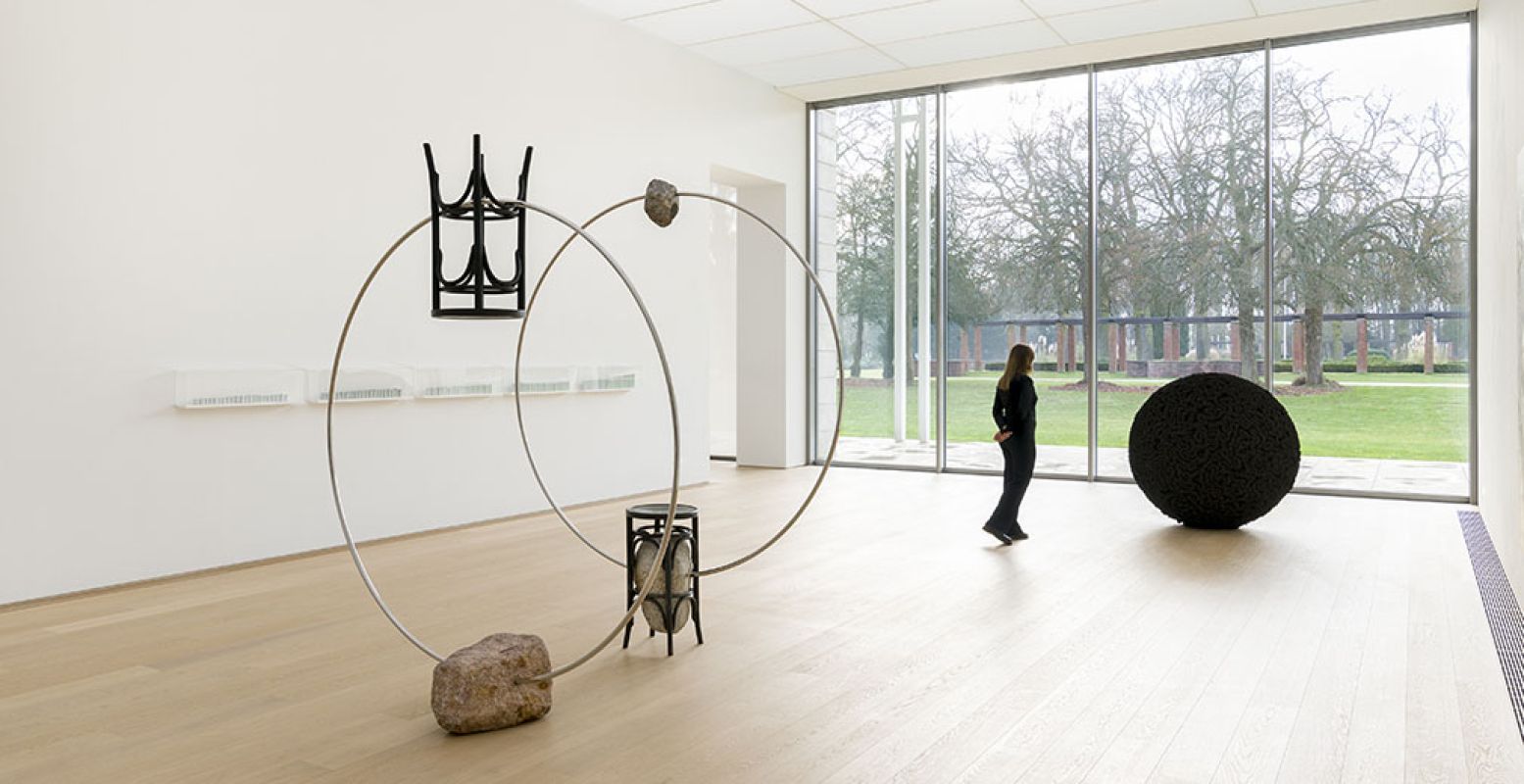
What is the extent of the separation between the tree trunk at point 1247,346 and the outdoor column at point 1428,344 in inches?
43.2

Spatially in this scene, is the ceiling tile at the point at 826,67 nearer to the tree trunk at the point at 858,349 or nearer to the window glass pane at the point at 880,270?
the window glass pane at the point at 880,270

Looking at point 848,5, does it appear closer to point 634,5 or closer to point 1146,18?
point 634,5

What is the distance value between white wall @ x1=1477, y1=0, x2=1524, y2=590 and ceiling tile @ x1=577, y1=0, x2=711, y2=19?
15.3 feet

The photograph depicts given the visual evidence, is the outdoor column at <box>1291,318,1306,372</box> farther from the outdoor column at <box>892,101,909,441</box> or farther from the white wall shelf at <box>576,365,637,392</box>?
the white wall shelf at <box>576,365,637,392</box>

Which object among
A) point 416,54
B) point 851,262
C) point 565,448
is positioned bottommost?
point 565,448

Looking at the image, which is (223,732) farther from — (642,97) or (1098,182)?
(1098,182)

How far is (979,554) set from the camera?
18.8 feet

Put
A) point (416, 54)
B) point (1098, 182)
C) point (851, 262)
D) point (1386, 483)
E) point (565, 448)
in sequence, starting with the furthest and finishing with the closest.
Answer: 1. point (851, 262)
2. point (1098, 182)
3. point (1386, 483)
4. point (565, 448)
5. point (416, 54)

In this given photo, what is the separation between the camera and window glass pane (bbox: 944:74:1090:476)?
905 cm

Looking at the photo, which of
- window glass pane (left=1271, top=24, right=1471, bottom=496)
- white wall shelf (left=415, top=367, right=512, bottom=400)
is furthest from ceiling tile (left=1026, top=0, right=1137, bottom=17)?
white wall shelf (left=415, top=367, right=512, bottom=400)

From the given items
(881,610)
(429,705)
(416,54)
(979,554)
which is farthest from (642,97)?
(429,705)

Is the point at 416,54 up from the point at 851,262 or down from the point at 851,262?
up

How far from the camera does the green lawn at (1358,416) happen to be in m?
7.75

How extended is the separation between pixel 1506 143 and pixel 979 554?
321 centimetres
